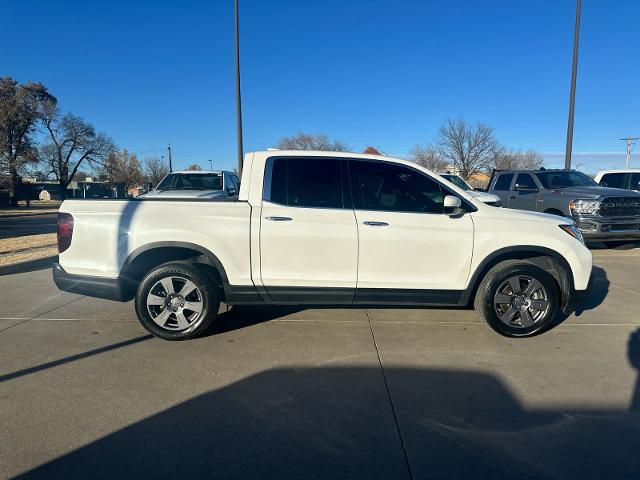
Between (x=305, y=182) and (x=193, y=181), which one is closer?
(x=305, y=182)

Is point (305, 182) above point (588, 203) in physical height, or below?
above

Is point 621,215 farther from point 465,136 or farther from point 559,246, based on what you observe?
point 465,136

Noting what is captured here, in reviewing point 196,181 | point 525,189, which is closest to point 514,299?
point 525,189

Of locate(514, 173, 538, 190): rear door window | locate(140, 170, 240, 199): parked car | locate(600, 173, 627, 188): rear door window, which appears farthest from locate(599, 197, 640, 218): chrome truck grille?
locate(140, 170, 240, 199): parked car

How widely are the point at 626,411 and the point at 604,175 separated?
1193 cm

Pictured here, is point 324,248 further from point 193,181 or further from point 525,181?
point 525,181

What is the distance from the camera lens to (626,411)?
3188 mm

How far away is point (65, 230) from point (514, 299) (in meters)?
4.75

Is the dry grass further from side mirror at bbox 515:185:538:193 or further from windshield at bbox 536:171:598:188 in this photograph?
windshield at bbox 536:171:598:188

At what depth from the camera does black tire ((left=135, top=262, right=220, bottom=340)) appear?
4.45 metres

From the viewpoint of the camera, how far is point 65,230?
452cm

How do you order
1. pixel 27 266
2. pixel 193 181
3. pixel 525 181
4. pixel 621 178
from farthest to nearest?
pixel 621 178, pixel 525 181, pixel 193 181, pixel 27 266

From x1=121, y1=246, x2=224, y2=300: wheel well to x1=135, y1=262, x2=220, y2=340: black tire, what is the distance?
14 cm

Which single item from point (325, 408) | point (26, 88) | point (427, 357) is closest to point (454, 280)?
point (427, 357)
